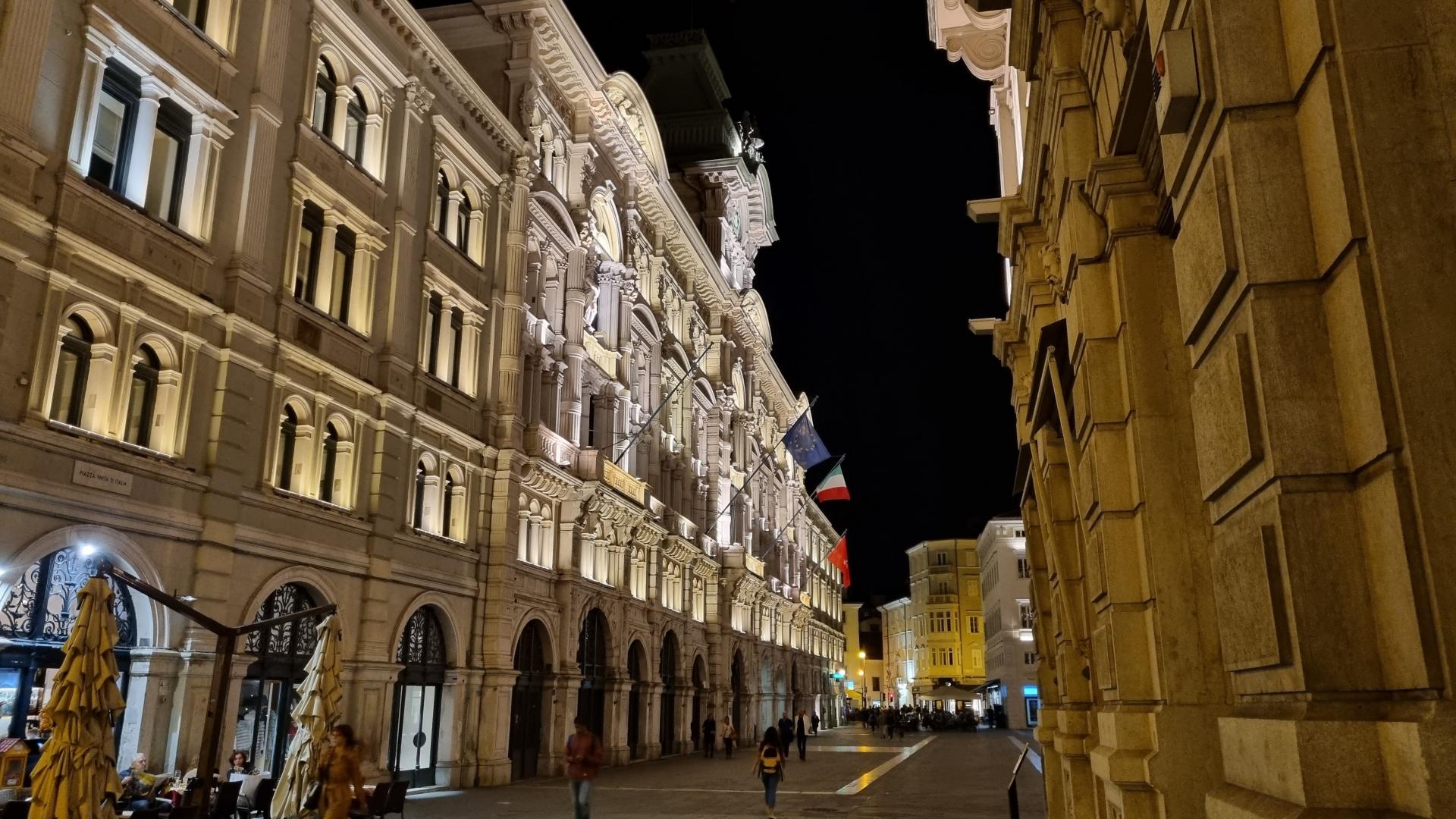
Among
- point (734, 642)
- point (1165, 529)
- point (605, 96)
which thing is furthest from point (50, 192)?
point (734, 642)

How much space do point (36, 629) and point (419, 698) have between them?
35.1 ft

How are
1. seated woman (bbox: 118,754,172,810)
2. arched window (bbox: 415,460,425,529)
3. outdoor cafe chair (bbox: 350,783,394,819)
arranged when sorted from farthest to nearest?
1. arched window (bbox: 415,460,425,529)
2. outdoor cafe chair (bbox: 350,783,394,819)
3. seated woman (bbox: 118,754,172,810)

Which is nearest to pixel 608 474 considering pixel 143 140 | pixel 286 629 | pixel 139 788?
pixel 286 629

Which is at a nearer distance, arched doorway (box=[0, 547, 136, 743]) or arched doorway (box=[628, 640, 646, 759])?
arched doorway (box=[0, 547, 136, 743])

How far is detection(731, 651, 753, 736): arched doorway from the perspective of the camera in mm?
55188

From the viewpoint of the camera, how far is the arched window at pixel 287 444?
2059cm

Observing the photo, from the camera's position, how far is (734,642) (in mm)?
53625

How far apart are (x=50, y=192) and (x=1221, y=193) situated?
1660 cm

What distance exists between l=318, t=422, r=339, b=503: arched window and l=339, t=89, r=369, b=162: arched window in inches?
247

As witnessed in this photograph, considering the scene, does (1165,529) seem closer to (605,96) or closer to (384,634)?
(384,634)

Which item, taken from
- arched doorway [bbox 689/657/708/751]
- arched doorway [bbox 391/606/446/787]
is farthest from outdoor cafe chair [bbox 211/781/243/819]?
arched doorway [bbox 689/657/708/751]

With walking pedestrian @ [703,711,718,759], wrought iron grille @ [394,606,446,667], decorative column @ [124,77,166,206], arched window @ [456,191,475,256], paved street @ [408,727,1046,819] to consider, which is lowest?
paved street @ [408,727,1046,819]

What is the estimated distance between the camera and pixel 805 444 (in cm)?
4425

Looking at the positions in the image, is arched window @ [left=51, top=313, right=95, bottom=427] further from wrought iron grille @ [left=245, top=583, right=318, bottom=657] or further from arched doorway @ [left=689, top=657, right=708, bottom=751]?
arched doorway @ [left=689, top=657, right=708, bottom=751]
